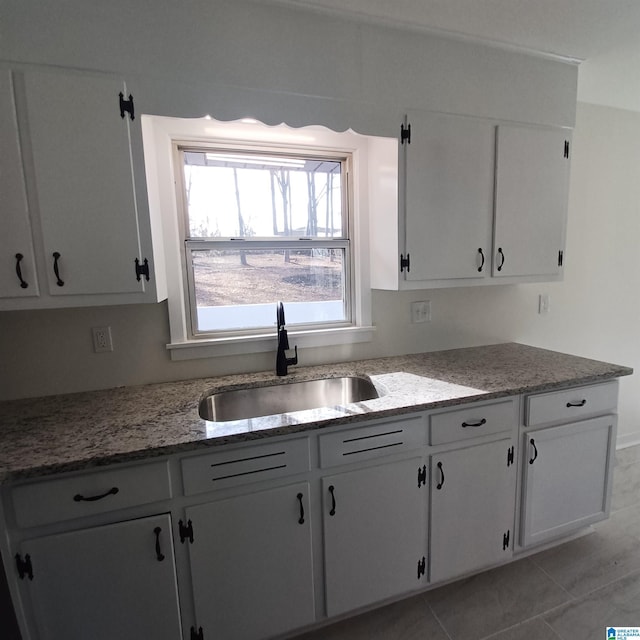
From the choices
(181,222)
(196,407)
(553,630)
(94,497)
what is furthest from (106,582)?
(553,630)

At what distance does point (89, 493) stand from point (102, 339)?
774mm

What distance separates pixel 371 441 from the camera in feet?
4.66

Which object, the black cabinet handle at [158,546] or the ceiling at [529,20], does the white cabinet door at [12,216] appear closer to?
the black cabinet handle at [158,546]

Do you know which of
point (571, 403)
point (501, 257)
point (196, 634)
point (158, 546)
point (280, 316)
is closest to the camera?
point (158, 546)

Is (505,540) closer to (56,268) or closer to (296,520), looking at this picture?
(296,520)

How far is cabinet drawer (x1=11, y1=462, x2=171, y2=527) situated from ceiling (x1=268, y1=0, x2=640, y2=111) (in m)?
1.82

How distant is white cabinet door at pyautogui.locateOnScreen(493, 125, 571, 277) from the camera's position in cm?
189

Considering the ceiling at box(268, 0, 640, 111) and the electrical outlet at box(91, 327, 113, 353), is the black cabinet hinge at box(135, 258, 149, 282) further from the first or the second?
the ceiling at box(268, 0, 640, 111)

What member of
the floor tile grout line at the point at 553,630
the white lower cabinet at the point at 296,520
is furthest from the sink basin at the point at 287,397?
the floor tile grout line at the point at 553,630

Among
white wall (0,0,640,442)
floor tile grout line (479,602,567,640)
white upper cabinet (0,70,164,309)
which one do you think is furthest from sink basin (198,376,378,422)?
floor tile grout line (479,602,567,640)

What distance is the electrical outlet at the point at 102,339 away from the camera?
1.67m

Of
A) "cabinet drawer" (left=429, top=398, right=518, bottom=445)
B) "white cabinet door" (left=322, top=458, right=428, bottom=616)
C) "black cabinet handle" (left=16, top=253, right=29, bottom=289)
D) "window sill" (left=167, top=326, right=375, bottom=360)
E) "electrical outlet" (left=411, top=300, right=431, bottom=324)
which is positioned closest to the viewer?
"black cabinet handle" (left=16, top=253, right=29, bottom=289)

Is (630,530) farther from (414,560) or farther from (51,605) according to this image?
(51,605)

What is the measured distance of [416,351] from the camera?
2242mm
